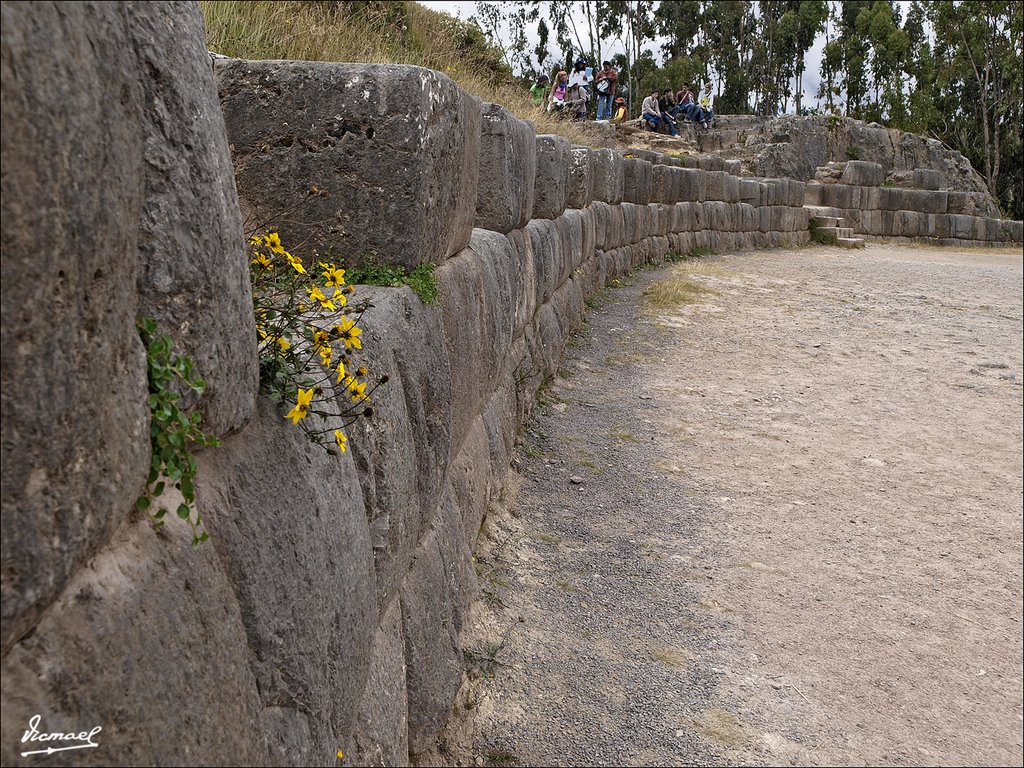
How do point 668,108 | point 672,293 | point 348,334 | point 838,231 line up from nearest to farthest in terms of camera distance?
point 348,334
point 672,293
point 838,231
point 668,108

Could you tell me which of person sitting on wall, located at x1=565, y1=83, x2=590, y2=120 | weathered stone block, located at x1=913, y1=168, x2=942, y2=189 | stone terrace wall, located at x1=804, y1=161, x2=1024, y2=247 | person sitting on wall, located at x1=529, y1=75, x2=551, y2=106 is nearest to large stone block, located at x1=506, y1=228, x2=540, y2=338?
person sitting on wall, located at x1=529, y1=75, x2=551, y2=106

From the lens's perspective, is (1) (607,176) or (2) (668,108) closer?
(1) (607,176)

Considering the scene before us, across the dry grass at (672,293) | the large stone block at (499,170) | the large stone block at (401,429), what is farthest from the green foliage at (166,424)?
the dry grass at (672,293)

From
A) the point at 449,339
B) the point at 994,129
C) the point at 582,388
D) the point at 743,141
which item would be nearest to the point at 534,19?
the point at 994,129

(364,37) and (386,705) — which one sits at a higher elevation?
(364,37)

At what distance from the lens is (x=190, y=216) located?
1.38m

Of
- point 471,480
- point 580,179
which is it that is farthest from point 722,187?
point 471,480

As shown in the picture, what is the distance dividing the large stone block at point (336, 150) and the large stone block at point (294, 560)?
110 centimetres

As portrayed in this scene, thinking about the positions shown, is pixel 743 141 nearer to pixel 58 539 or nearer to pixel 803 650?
pixel 803 650

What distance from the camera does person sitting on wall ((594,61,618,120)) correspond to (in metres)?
22.8

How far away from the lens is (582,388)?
21.8ft

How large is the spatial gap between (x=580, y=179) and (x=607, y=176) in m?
1.79

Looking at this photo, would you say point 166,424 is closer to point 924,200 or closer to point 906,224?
point 906,224

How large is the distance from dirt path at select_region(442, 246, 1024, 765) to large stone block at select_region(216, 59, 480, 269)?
4.80ft
